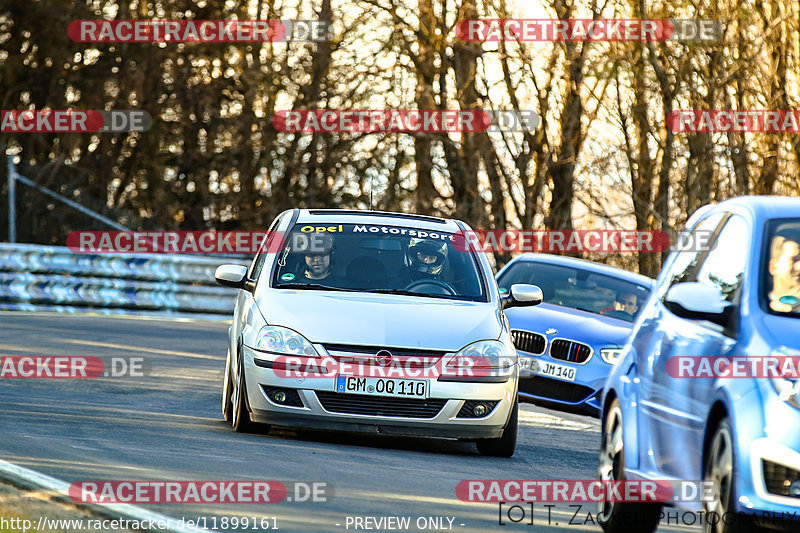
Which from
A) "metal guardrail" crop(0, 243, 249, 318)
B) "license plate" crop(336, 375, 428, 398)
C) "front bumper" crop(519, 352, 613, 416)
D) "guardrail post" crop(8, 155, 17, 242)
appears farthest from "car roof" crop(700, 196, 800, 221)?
"guardrail post" crop(8, 155, 17, 242)

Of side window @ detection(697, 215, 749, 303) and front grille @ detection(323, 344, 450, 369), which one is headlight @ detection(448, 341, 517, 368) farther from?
side window @ detection(697, 215, 749, 303)

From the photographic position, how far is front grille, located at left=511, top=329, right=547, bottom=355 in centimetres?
1430

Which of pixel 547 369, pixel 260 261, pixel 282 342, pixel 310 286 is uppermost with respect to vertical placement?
pixel 260 261

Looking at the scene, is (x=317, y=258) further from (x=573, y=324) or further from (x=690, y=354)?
(x=690, y=354)

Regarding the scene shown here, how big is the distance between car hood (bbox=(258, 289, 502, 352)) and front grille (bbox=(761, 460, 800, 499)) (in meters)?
4.64

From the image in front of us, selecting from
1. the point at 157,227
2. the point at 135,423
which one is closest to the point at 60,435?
the point at 135,423

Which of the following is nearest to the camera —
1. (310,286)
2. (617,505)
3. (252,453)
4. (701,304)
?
(701,304)

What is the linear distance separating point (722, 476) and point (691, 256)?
1.84 meters

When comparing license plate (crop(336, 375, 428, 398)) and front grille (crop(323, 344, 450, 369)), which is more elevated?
front grille (crop(323, 344, 450, 369))

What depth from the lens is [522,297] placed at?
1120cm

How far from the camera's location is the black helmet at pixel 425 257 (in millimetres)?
11154

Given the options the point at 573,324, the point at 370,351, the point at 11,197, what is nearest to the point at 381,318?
the point at 370,351

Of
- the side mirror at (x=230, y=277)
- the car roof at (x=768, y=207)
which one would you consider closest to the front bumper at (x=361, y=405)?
the side mirror at (x=230, y=277)

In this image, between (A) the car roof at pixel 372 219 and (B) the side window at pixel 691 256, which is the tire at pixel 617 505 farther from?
(A) the car roof at pixel 372 219
